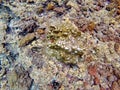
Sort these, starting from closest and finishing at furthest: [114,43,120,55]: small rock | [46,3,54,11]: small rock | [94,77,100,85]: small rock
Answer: [94,77,100,85]: small rock, [114,43,120,55]: small rock, [46,3,54,11]: small rock

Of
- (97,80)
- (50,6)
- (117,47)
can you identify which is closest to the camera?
(97,80)

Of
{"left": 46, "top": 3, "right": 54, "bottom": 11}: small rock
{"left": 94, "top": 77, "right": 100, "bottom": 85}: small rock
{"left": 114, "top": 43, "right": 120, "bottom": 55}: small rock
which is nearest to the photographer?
{"left": 94, "top": 77, "right": 100, "bottom": 85}: small rock

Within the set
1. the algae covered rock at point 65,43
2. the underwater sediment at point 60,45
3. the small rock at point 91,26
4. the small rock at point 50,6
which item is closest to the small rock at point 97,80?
the underwater sediment at point 60,45

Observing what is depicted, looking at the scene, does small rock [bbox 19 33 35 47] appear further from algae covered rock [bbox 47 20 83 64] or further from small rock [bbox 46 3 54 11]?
small rock [bbox 46 3 54 11]

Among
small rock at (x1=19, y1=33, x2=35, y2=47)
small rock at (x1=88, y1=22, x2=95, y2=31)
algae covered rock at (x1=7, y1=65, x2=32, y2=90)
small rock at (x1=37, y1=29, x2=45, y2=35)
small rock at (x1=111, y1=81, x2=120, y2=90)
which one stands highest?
small rock at (x1=37, y1=29, x2=45, y2=35)

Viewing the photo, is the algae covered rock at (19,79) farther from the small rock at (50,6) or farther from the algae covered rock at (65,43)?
the small rock at (50,6)

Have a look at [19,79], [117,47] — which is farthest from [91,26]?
[19,79]

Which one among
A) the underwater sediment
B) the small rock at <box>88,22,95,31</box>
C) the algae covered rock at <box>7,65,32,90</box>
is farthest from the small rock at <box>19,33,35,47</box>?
the small rock at <box>88,22,95,31</box>

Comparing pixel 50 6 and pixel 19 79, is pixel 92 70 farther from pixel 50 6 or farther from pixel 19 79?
pixel 50 6

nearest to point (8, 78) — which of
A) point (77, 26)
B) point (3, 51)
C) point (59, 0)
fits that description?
point (3, 51)
